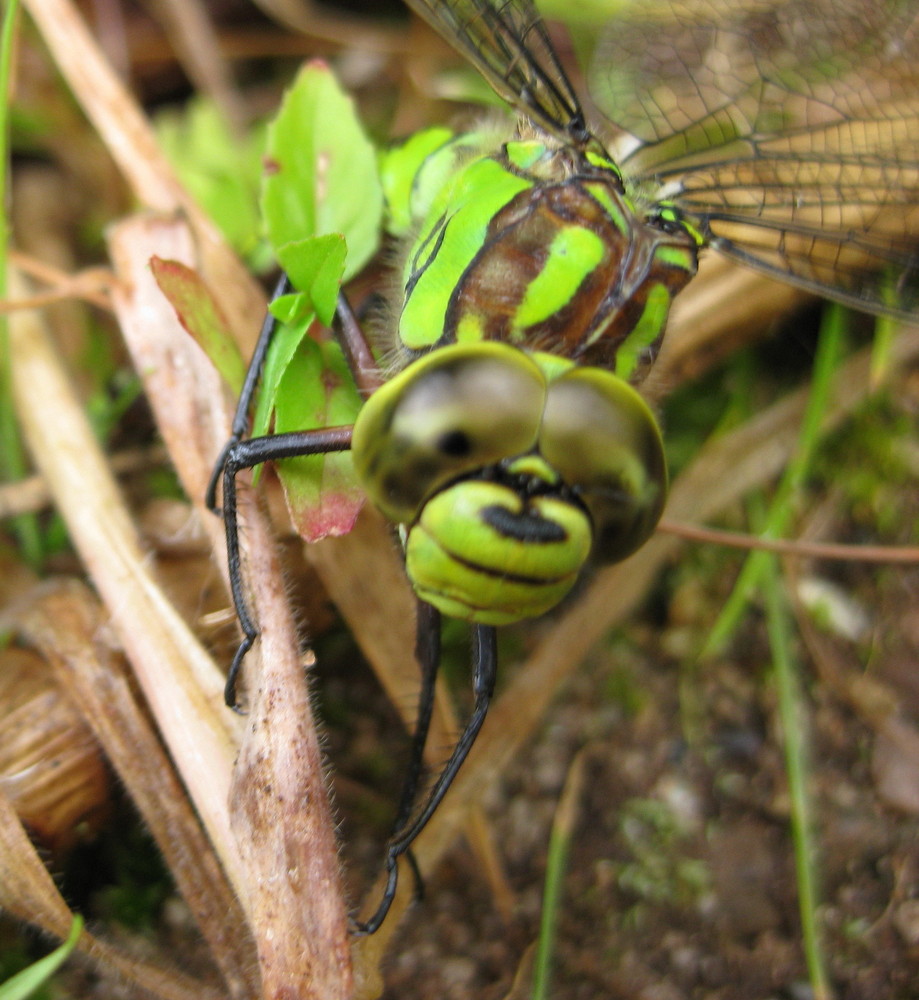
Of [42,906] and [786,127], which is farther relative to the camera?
[786,127]

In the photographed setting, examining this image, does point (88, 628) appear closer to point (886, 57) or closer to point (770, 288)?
point (770, 288)

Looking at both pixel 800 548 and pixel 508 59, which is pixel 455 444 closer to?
pixel 508 59

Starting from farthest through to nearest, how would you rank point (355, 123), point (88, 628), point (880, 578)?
point (880, 578) < point (355, 123) < point (88, 628)

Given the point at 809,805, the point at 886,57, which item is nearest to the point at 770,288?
the point at 886,57

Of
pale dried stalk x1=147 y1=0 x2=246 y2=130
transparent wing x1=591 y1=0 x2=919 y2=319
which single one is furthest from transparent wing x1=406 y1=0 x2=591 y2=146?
pale dried stalk x1=147 y1=0 x2=246 y2=130

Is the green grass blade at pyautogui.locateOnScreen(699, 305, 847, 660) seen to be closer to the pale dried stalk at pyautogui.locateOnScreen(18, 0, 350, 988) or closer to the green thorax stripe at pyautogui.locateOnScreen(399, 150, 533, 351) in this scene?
the green thorax stripe at pyautogui.locateOnScreen(399, 150, 533, 351)

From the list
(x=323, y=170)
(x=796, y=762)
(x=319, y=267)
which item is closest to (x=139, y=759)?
(x=319, y=267)
